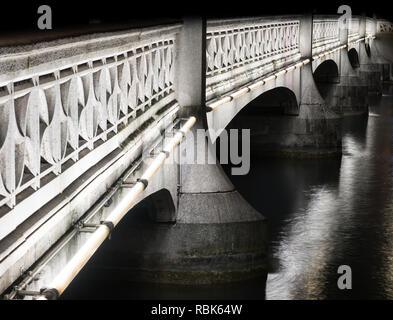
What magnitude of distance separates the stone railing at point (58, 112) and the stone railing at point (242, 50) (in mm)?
5426

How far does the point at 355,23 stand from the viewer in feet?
156

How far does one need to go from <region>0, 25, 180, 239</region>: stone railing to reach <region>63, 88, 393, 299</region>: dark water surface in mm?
4909


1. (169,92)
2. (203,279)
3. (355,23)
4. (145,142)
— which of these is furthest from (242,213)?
(355,23)

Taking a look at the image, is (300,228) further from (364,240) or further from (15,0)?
(15,0)

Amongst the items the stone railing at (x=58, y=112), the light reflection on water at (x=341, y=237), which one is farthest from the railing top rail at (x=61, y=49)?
the light reflection on water at (x=341, y=237)

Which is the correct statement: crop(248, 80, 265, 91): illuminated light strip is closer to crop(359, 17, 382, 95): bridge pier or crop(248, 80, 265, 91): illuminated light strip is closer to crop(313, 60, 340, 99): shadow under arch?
crop(313, 60, 340, 99): shadow under arch

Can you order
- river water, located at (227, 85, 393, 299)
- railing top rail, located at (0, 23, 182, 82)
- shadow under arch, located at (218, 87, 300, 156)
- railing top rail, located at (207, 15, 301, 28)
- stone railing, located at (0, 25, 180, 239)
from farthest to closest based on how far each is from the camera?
shadow under arch, located at (218, 87, 300, 156), river water, located at (227, 85, 393, 299), railing top rail, located at (207, 15, 301, 28), stone railing, located at (0, 25, 180, 239), railing top rail, located at (0, 23, 182, 82)

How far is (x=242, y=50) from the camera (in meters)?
17.2

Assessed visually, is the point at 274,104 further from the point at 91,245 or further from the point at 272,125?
the point at 91,245

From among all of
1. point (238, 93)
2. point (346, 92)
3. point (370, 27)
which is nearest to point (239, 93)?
point (238, 93)

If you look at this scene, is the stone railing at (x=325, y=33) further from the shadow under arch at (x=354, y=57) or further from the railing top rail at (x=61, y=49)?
the railing top rail at (x=61, y=49)

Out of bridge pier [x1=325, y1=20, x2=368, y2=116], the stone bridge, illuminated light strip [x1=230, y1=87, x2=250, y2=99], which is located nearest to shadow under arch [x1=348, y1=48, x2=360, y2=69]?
bridge pier [x1=325, y1=20, x2=368, y2=116]

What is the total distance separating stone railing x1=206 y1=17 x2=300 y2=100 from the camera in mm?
14789

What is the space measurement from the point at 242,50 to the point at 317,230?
13.8ft
